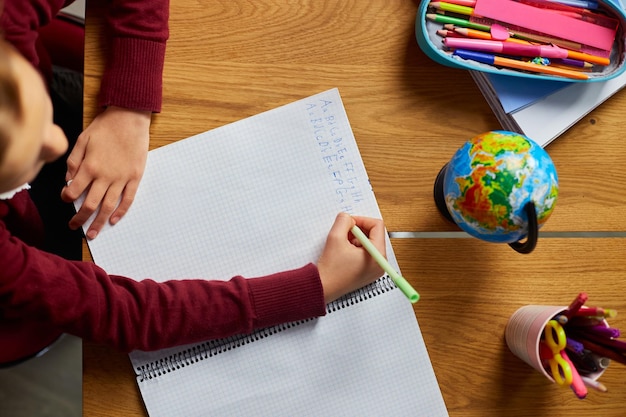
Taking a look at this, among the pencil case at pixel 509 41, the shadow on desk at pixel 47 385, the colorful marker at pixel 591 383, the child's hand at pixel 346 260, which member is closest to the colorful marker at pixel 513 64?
the pencil case at pixel 509 41

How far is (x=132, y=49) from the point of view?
26.6 inches

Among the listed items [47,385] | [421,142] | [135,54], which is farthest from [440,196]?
[47,385]

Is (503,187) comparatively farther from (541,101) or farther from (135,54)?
(135,54)

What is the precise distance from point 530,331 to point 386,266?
0.58 feet

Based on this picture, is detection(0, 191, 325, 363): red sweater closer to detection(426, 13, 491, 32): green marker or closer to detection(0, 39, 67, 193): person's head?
detection(0, 39, 67, 193): person's head

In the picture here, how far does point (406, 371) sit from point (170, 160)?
38 centimetres

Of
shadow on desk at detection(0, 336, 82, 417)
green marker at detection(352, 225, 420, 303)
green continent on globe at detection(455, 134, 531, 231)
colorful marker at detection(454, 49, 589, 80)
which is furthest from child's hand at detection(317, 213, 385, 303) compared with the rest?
shadow on desk at detection(0, 336, 82, 417)

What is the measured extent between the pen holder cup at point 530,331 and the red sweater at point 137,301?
228mm

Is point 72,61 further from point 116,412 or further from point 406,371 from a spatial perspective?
point 406,371

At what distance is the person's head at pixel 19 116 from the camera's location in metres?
0.49

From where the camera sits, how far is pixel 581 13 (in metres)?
0.71

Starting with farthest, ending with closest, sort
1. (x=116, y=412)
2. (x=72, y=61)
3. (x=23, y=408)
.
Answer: (x=23, y=408), (x=72, y=61), (x=116, y=412)

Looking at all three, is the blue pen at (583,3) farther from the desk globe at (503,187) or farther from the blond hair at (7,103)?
the blond hair at (7,103)

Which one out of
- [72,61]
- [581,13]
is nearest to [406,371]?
[581,13]
